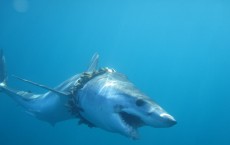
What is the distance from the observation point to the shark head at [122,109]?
4.17m

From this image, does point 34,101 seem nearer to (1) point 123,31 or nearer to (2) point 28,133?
(2) point 28,133

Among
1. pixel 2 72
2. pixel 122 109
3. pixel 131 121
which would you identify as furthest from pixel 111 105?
pixel 2 72

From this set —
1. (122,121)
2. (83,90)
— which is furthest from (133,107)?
(83,90)

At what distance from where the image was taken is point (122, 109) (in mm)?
4555

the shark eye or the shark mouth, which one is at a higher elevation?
the shark eye

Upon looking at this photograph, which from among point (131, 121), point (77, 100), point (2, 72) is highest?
point (2, 72)

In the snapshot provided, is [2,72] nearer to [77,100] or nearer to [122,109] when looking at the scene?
[77,100]

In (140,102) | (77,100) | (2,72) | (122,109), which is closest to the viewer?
(140,102)

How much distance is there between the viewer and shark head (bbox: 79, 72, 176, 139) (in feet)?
13.7

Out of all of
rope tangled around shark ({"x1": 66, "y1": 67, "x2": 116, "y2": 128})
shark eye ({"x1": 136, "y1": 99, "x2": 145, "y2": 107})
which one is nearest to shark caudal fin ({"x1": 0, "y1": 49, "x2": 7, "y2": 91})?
rope tangled around shark ({"x1": 66, "y1": 67, "x2": 116, "y2": 128})

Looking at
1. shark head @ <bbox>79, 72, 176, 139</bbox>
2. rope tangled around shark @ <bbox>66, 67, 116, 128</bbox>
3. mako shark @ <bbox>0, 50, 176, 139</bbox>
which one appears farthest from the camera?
rope tangled around shark @ <bbox>66, 67, 116, 128</bbox>

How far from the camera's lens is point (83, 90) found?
5977 millimetres

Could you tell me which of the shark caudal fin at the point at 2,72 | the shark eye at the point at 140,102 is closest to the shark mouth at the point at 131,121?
the shark eye at the point at 140,102

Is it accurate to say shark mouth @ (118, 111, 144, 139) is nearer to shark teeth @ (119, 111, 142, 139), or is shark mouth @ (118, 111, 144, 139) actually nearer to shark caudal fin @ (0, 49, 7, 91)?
shark teeth @ (119, 111, 142, 139)
